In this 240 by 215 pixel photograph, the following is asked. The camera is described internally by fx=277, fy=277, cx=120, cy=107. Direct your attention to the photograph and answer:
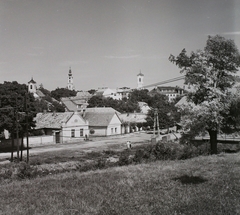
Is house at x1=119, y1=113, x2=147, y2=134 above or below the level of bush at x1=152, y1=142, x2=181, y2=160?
above

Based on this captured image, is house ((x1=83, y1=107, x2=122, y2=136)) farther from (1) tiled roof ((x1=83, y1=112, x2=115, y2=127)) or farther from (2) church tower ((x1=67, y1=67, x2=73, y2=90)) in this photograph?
(2) church tower ((x1=67, y1=67, x2=73, y2=90))

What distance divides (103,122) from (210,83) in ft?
107

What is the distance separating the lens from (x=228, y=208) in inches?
279

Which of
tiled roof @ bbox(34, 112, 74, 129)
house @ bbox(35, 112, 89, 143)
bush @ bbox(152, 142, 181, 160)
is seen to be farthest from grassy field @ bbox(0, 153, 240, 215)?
tiled roof @ bbox(34, 112, 74, 129)

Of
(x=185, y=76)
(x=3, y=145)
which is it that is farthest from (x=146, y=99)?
(x=185, y=76)

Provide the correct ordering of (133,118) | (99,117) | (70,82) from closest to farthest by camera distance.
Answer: (99,117)
(133,118)
(70,82)

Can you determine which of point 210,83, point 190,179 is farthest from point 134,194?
point 210,83

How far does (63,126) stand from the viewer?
43.3m

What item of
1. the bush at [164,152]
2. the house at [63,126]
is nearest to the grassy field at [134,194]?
the bush at [164,152]

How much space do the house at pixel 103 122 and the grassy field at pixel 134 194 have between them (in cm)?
3884

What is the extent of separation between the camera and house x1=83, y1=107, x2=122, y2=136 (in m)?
51.7

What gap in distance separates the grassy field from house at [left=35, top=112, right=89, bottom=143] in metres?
31.2

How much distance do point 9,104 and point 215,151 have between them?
2255 centimetres

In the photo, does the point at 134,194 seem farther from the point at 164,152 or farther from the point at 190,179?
the point at 164,152
